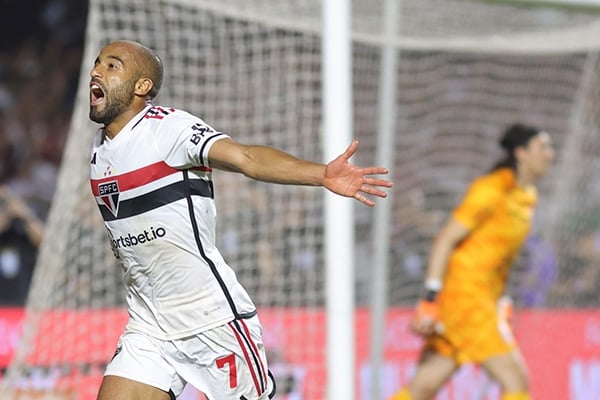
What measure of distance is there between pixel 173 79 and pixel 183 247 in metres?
2.97

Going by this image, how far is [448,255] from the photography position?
23.7ft

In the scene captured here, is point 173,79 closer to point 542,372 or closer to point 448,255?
point 448,255

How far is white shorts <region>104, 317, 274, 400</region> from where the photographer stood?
14.4ft

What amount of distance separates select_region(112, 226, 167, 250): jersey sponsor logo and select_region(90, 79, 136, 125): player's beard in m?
0.43

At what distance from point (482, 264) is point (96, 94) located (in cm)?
373

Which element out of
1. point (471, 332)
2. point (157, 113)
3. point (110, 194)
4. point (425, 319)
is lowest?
point (471, 332)

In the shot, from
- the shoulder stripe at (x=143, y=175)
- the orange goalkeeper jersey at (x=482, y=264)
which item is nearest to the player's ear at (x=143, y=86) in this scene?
the shoulder stripe at (x=143, y=175)

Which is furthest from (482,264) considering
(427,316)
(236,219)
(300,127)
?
(236,219)

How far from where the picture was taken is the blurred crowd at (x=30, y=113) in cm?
945

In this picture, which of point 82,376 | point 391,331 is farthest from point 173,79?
point 391,331

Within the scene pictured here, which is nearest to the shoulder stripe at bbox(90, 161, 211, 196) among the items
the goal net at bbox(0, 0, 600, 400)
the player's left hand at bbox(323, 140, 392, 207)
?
the player's left hand at bbox(323, 140, 392, 207)

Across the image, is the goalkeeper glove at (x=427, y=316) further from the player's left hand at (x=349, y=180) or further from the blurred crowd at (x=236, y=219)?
the player's left hand at (x=349, y=180)

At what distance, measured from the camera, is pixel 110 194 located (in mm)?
4309

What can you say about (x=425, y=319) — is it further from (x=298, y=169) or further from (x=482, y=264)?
(x=298, y=169)
